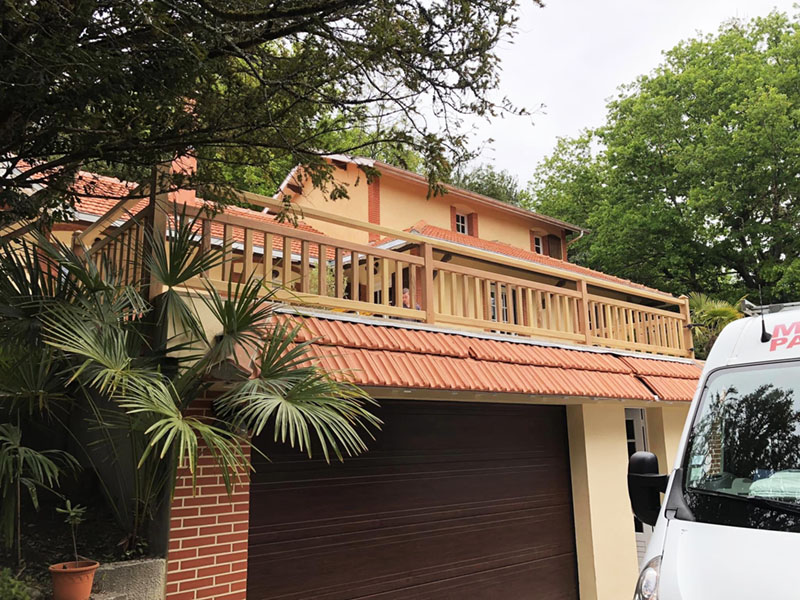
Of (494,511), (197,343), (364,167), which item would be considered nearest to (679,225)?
(494,511)

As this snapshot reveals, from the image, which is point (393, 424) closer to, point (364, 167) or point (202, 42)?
point (364, 167)

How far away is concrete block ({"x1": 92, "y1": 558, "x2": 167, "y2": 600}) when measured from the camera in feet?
14.9

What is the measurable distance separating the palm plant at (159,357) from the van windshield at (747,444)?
2301mm

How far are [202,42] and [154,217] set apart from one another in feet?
5.15

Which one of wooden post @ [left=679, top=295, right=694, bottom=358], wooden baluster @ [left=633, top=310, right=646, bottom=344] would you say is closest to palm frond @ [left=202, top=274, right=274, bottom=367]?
wooden baluster @ [left=633, top=310, right=646, bottom=344]

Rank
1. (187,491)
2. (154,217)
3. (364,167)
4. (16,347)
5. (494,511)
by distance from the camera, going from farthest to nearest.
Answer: (494,511) < (364,167) < (154,217) < (187,491) < (16,347)

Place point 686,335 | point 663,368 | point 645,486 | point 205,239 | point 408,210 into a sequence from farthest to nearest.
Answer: point 408,210, point 686,335, point 663,368, point 205,239, point 645,486

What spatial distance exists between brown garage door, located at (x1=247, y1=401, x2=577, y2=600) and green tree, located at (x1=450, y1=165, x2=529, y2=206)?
26.0 meters

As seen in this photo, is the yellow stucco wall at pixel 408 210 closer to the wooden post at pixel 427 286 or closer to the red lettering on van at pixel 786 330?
the wooden post at pixel 427 286

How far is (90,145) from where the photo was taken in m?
5.07

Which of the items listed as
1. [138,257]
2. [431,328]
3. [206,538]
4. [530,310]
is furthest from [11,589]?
[530,310]

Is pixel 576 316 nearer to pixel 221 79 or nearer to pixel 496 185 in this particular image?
pixel 221 79

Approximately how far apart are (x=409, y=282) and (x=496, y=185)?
94.7ft

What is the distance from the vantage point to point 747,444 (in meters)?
3.60
